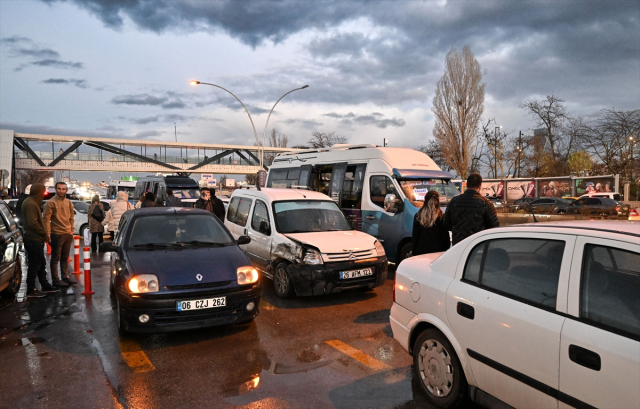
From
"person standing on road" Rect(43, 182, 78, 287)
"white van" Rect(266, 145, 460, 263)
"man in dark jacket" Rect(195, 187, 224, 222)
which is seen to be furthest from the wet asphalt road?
"man in dark jacket" Rect(195, 187, 224, 222)

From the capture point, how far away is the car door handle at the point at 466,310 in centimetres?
316

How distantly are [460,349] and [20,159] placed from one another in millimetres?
66498

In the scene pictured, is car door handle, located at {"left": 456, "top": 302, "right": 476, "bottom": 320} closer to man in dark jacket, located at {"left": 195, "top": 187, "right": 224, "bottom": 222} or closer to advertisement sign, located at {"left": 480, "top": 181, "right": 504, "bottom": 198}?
man in dark jacket, located at {"left": 195, "top": 187, "right": 224, "bottom": 222}

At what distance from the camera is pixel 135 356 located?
4.78 meters

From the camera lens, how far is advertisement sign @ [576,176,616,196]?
29891mm

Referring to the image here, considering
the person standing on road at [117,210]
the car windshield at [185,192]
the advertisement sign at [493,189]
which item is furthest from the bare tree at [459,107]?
the person standing on road at [117,210]

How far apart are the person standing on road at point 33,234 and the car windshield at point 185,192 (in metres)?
14.9

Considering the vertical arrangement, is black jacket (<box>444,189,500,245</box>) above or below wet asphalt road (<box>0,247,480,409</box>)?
above

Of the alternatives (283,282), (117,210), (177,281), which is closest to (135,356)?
(177,281)

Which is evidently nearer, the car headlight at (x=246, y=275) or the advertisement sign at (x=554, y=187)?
the car headlight at (x=246, y=275)

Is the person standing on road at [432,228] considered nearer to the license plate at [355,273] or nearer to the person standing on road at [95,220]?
the license plate at [355,273]

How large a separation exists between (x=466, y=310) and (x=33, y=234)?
7064 mm

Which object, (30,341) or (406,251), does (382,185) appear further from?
(30,341)

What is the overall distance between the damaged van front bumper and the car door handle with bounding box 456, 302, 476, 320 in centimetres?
343
